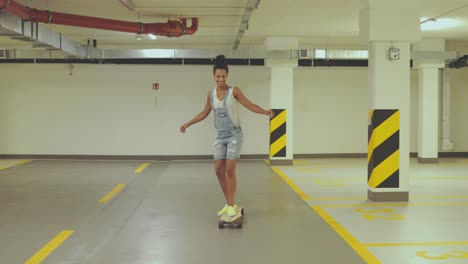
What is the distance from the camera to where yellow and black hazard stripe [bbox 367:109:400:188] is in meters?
7.57

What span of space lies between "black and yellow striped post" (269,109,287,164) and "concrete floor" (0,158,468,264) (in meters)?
1.82

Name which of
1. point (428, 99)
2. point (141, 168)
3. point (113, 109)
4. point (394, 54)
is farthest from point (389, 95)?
point (113, 109)

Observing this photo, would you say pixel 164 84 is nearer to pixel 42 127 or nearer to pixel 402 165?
pixel 42 127

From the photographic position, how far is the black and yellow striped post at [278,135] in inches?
495

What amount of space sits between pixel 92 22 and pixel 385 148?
5.12 meters

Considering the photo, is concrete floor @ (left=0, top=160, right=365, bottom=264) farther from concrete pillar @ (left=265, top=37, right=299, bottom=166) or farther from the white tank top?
concrete pillar @ (left=265, top=37, right=299, bottom=166)

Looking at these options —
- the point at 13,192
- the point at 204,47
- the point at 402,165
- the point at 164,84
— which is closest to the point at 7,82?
the point at 164,84

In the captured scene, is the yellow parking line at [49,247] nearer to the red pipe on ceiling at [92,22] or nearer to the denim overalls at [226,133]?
the denim overalls at [226,133]

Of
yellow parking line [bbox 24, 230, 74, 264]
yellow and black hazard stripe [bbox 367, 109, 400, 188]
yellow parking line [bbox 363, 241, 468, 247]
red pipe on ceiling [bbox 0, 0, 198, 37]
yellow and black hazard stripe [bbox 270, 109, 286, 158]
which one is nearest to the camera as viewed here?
yellow parking line [bbox 24, 230, 74, 264]

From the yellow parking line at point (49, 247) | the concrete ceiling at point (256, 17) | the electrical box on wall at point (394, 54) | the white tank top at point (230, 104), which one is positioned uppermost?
the concrete ceiling at point (256, 17)

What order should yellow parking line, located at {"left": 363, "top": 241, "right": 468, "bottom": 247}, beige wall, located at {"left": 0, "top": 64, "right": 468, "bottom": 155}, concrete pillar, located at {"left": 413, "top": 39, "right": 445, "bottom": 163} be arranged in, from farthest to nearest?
beige wall, located at {"left": 0, "top": 64, "right": 468, "bottom": 155}, concrete pillar, located at {"left": 413, "top": 39, "right": 445, "bottom": 163}, yellow parking line, located at {"left": 363, "top": 241, "right": 468, "bottom": 247}

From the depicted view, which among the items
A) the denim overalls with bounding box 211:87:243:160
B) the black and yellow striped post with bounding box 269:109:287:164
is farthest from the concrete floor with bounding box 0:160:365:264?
the black and yellow striped post with bounding box 269:109:287:164

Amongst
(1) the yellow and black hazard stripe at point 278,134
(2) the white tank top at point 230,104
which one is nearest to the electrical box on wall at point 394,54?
(2) the white tank top at point 230,104

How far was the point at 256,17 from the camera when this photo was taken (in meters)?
9.84
